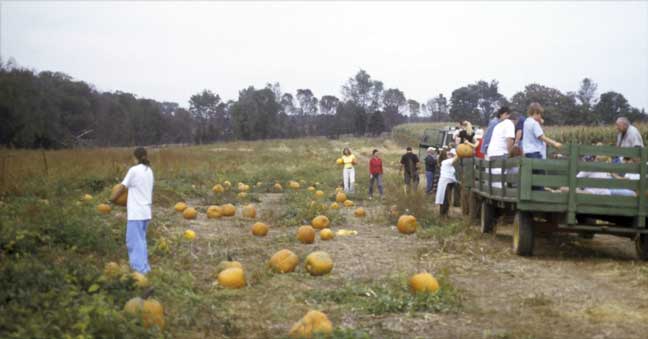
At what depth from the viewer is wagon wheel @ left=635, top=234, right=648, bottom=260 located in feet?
29.1

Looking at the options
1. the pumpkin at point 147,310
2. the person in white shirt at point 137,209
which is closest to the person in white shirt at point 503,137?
the person in white shirt at point 137,209

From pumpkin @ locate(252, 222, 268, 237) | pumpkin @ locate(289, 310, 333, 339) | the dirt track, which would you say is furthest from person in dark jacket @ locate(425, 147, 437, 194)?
pumpkin @ locate(289, 310, 333, 339)

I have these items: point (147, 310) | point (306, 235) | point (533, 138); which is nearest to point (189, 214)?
point (306, 235)

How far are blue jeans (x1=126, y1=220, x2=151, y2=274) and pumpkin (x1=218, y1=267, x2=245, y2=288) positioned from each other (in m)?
0.93

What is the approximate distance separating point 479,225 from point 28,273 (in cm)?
946

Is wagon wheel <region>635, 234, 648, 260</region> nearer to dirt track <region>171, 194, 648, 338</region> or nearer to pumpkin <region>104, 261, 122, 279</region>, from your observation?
dirt track <region>171, 194, 648, 338</region>

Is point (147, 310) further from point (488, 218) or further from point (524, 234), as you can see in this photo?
point (488, 218)

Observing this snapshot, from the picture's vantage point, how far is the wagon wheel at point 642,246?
8867 mm

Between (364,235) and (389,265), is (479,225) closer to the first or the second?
(364,235)

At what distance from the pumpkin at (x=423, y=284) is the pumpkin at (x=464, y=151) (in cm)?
716

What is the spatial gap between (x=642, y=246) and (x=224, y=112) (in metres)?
129

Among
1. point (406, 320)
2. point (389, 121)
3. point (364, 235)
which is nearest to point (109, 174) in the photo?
point (364, 235)

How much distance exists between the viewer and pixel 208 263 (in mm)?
8781

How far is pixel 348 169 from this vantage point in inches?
805
